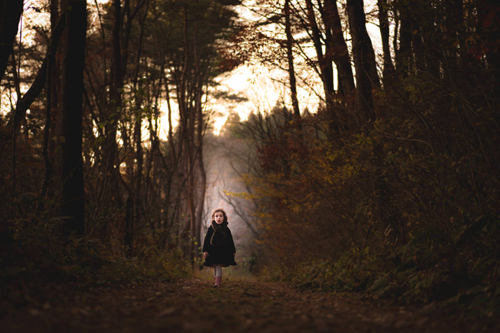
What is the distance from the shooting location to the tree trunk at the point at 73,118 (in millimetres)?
7914

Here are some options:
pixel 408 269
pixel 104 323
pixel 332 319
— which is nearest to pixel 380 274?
pixel 408 269

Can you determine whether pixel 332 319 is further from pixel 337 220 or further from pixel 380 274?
pixel 337 220

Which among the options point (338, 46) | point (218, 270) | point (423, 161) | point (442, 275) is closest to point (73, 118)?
point (218, 270)

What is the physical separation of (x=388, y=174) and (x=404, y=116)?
1032 millimetres

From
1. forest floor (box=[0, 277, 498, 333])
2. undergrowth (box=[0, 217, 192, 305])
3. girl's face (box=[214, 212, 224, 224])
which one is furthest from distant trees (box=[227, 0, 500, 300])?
undergrowth (box=[0, 217, 192, 305])

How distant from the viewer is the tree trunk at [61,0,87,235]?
26.0 ft

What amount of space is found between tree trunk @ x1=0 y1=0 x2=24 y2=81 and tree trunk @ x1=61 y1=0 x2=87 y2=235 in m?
1.23

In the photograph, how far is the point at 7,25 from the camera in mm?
6848

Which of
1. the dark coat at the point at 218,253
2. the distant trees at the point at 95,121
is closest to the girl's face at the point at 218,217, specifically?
the dark coat at the point at 218,253

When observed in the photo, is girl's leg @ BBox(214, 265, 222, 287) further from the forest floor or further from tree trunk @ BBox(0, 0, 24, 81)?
tree trunk @ BBox(0, 0, 24, 81)

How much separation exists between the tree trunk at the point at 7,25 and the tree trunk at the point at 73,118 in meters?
1.23

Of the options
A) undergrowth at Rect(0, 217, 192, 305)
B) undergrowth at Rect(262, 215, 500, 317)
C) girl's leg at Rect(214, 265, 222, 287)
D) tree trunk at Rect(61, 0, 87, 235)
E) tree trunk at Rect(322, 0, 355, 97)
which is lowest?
girl's leg at Rect(214, 265, 222, 287)

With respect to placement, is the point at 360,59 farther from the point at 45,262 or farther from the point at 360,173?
the point at 45,262

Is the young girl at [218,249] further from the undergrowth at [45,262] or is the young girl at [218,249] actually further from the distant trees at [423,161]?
the distant trees at [423,161]
